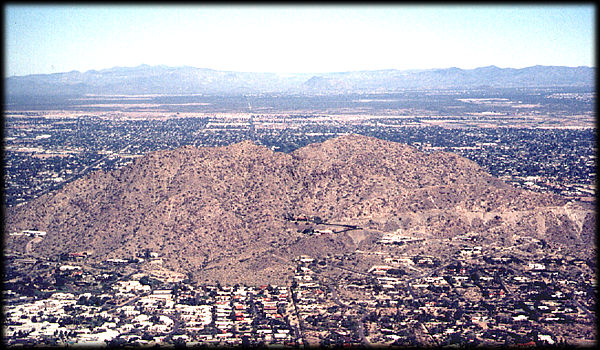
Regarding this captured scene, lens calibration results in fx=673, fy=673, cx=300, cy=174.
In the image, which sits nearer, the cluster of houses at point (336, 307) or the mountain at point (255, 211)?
the cluster of houses at point (336, 307)

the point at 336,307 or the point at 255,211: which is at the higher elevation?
the point at 255,211

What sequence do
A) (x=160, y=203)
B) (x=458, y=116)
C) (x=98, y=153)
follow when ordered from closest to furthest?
(x=160, y=203) → (x=98, y=153) → (x=458, y=116)

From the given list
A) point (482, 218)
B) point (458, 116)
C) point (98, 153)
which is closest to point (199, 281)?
point (482, 218)

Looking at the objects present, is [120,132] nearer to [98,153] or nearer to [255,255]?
[98,153]

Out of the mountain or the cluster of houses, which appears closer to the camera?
the cluster of houses

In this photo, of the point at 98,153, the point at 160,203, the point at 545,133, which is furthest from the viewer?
the point at 545,133

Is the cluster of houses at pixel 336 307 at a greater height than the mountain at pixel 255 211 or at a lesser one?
lesser

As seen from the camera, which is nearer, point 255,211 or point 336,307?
point 336,307

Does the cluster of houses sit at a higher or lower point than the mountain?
lower
